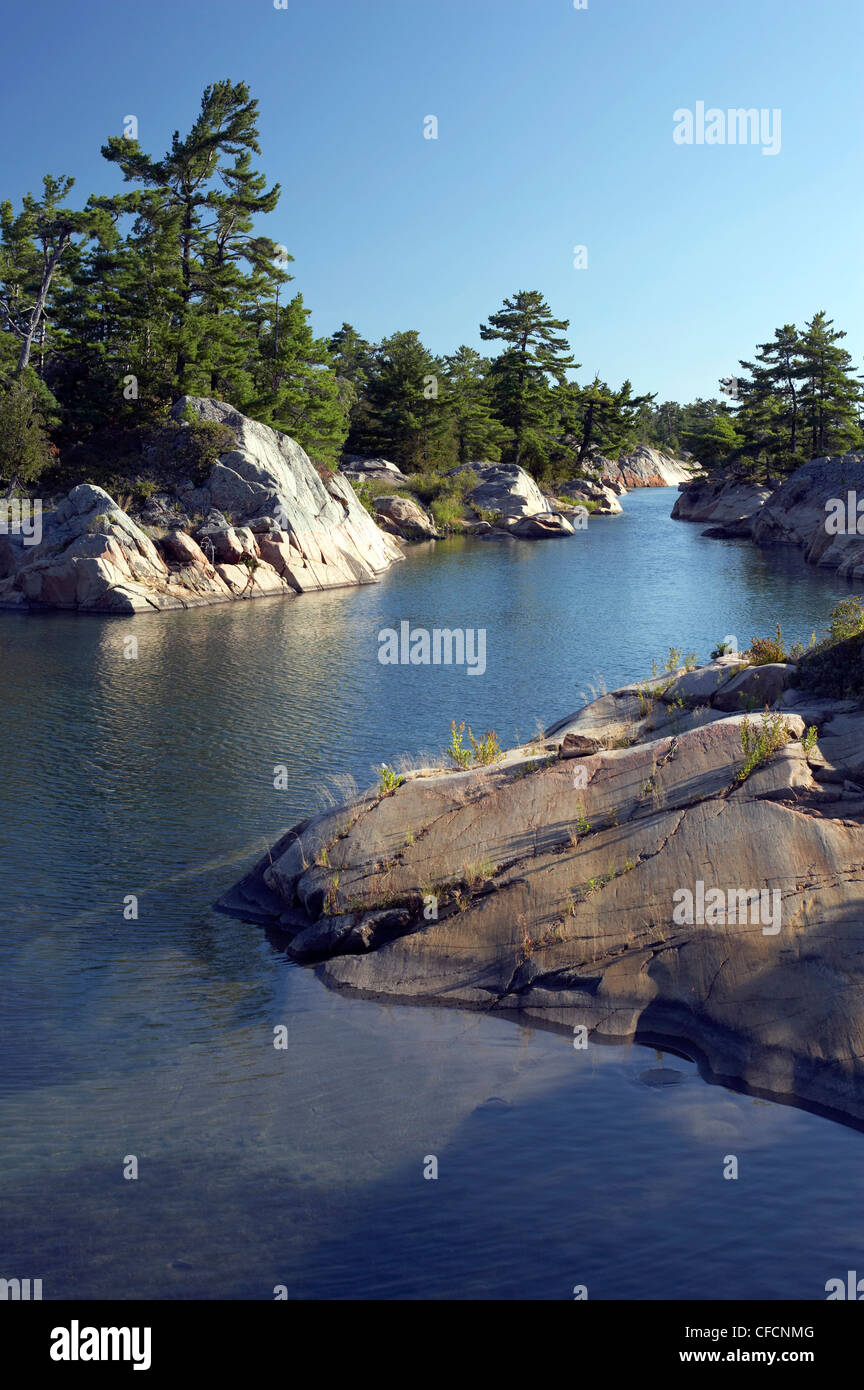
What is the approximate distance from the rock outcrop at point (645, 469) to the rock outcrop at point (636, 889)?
437 ft

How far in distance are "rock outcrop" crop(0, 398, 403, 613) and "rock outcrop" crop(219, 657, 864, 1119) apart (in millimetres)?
32371

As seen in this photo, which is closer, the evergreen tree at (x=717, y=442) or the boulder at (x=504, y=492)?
the boulder at (x=504, y=492)

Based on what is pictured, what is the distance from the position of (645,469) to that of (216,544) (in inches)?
4908

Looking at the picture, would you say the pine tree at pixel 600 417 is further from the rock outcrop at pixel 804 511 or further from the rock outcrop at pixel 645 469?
the rock outcrop at pixel 645 469

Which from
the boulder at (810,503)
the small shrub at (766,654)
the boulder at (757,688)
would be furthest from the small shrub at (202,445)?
the boulder at (757,688)

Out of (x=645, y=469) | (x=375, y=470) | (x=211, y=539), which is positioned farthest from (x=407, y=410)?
(x=645, y=469)

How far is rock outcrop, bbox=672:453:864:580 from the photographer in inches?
2323

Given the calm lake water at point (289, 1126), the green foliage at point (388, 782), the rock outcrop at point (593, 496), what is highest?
the rock outcrop at point (593, 496)

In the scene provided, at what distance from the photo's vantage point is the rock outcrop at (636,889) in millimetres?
11188

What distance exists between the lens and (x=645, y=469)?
163m

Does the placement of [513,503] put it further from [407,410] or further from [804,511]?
[804,511]

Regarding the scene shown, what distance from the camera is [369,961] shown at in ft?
43.7

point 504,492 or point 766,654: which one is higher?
point 504,492
